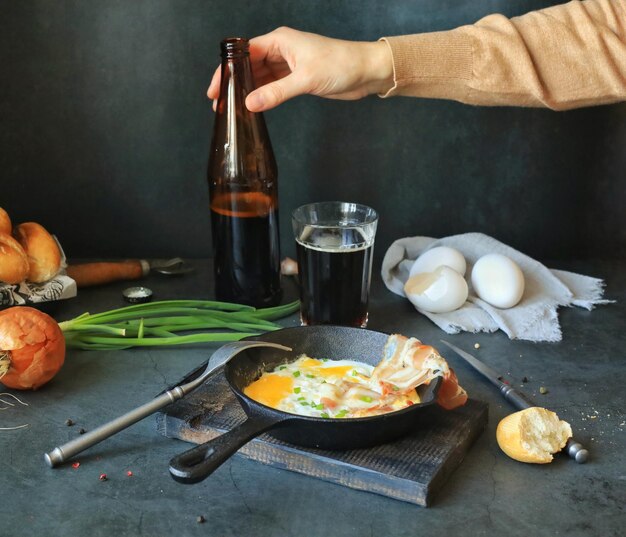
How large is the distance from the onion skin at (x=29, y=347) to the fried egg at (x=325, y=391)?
31 cm

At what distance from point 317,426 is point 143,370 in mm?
429

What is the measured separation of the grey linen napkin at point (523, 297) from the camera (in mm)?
1329

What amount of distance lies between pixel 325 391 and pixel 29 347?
42 cm

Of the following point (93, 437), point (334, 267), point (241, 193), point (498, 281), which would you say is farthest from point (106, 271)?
point (498, 281)

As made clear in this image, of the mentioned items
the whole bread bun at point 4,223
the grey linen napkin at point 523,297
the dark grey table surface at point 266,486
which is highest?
the whole bread bun at point 4,223

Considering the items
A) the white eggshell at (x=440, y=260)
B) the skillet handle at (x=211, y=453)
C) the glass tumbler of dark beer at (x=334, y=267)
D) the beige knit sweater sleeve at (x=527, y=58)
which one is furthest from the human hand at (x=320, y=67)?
the skillet handle at (x=211, y=453)

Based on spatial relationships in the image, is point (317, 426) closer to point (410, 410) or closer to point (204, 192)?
point (410, 410)

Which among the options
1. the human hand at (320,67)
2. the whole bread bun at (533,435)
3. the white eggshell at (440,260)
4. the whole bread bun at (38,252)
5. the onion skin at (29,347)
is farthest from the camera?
the white eggshell at (440,260)

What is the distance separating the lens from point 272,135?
5.28 ft

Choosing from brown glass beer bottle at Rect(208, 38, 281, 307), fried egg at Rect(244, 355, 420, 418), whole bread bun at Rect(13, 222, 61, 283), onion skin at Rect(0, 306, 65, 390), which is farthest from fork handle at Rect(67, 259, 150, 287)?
fried egg at Rect(244, 355, 420, 418)

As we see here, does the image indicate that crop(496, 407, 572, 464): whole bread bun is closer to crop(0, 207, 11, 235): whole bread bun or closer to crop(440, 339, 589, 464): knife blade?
crop(440, 339, 589, 464): knife blade

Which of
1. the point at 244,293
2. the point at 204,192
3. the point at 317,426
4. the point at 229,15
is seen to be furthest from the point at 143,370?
the point at 229,15

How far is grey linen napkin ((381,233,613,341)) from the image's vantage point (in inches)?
52.3

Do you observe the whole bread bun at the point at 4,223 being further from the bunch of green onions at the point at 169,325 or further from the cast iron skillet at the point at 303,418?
the cast iron skillet at the point at 303,418
